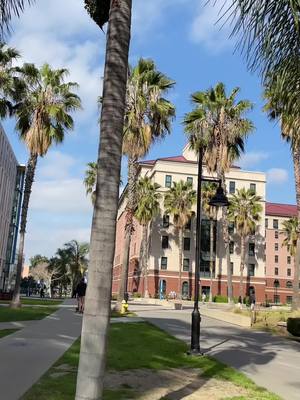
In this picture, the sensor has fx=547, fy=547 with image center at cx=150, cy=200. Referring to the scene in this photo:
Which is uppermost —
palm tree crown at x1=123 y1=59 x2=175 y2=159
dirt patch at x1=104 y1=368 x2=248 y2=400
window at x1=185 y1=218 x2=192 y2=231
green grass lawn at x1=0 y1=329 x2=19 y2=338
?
window at x1=185 y1=218 x2=192 y2=231

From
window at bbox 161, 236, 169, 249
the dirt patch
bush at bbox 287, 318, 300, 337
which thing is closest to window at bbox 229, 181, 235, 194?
window at bbox 161, 236, 169, 249

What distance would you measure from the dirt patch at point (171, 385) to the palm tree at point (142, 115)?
17.3 m

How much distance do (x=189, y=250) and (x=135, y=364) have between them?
65.2 m

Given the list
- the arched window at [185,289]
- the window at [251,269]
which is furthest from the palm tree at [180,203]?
the window at [251,269]

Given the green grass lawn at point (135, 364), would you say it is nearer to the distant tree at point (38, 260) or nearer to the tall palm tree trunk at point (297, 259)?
the tall palm tree trunk at point (297, 259)

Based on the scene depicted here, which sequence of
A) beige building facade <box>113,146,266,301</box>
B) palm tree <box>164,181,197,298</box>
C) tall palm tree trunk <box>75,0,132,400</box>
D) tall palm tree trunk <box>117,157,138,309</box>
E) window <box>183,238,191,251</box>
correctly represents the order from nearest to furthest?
tall palm tree trunk <box>75,0,132,400</box> → tall palm tree trunk <box>117,157,138,309</box> → palm tree <box>164,181,197,298</box> → beige building facade <box>113,146,266,301</box> → window <box>183,238,191,251</box>

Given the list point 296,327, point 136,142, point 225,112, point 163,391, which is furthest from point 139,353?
point 225,112

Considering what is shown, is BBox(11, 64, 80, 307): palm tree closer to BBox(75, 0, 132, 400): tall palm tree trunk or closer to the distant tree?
BBox(75, 0, 132, 400): tall palm tree trunk

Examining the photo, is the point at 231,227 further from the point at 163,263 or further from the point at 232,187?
the point at 163,263

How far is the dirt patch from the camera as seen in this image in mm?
8078

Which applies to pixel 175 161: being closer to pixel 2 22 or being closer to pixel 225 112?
pixel 225 112

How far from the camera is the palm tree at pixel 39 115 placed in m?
26.6

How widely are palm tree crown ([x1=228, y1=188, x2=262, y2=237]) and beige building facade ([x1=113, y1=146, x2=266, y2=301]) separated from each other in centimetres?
479

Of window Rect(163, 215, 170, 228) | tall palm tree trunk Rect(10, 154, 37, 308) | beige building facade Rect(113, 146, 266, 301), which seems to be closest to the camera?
tall palm tree trunk Rect(10, 154, 37, 308)
